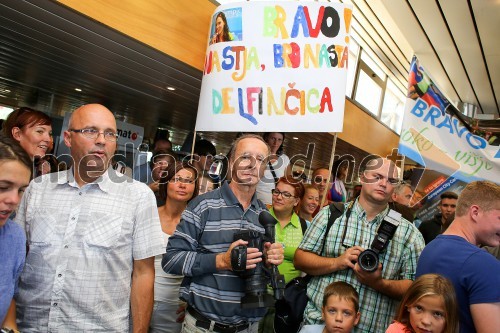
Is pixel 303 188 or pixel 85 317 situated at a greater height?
pixel 303 188

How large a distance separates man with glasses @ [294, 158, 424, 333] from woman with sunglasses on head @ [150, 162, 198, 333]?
830mm

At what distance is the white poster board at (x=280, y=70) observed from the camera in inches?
Answer: 123

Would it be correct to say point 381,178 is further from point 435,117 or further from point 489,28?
point 489,28

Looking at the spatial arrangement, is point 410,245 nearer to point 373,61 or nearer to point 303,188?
point 303,188

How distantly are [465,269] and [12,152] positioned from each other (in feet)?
5.99

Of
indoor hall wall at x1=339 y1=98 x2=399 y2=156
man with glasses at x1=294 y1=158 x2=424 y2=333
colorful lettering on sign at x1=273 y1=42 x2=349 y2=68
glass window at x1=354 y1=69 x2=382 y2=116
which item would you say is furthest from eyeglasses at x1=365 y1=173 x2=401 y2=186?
glass window at x1=354 y1=69 x2=382 y2=116

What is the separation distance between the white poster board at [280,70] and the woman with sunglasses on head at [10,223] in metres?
1.78

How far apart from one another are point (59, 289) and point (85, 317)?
0.52ft

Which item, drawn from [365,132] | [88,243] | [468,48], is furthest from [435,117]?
[365,132]

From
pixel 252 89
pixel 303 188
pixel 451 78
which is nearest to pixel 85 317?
pixel 252 89

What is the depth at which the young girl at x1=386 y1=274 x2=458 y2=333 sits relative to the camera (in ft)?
6.04

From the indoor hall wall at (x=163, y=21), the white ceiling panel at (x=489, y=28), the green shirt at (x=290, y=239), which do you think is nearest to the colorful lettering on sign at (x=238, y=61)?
the indoor hall wall at (x=163, y=21)

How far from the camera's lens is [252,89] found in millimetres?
3162

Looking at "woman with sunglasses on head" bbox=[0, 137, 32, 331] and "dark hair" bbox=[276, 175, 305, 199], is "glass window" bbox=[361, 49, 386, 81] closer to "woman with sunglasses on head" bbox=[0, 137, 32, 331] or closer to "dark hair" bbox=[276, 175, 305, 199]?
"dark hair" bbox=[276, 175, 305, 199]
